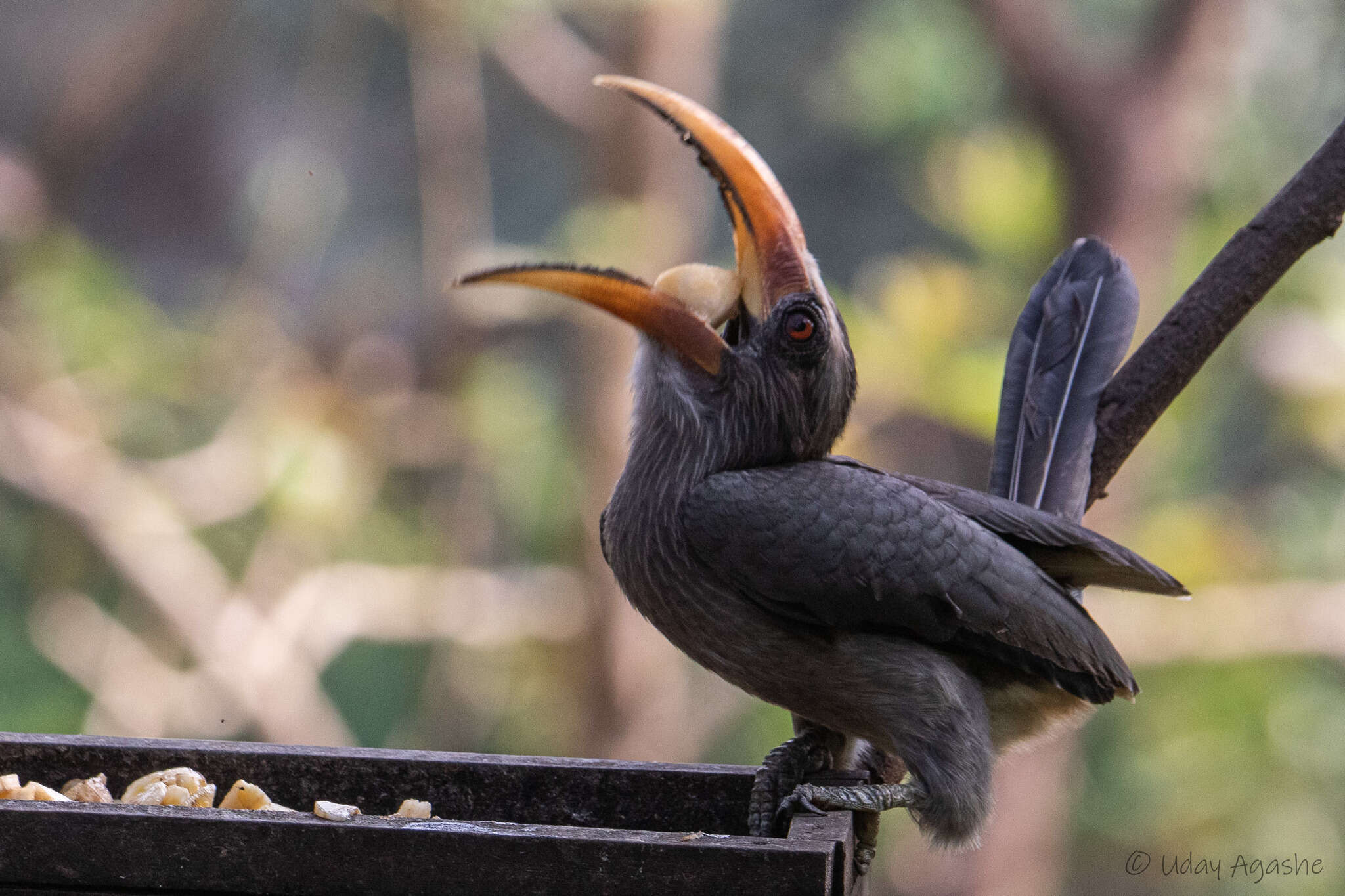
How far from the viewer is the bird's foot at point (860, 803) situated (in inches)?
69.4

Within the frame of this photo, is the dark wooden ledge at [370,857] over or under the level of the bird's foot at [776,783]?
under

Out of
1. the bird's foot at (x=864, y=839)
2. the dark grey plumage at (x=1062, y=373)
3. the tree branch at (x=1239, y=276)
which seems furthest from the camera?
the dark grey plumage at (x=1062, y=373)

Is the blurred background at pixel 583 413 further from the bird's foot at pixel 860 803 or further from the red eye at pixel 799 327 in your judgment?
the bird's foot at pixel 860 803

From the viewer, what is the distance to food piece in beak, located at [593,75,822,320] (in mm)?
1931

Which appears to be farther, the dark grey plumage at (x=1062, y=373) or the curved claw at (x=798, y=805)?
the dark grey plumage at (x=1062, y=373)

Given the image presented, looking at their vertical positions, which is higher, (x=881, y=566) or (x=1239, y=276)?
(x=1239, y=276)

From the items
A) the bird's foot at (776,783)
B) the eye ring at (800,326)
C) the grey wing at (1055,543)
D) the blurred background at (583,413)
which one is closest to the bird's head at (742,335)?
the eye ring at (800,326)

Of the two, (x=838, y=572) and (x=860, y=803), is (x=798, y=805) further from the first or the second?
(x=838, y=572)

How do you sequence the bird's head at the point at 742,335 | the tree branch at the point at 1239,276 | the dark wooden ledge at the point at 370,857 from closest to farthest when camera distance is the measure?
1. the dark wooden ledge at the point at 370,857
2. the bird's head at the point at 742,335
3. the tree branch at the point at 1239,276

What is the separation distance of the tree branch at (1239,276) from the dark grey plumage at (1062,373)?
0.10 meters

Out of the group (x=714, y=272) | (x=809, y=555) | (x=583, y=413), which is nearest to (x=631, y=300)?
(x=714, y=272)

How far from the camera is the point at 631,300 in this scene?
1.93 m

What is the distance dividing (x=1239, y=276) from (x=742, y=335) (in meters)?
0.83

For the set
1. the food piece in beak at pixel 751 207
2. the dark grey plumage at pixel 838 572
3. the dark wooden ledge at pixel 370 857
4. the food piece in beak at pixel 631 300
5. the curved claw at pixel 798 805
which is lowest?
the dark wooden ledge at pixel 370 857
